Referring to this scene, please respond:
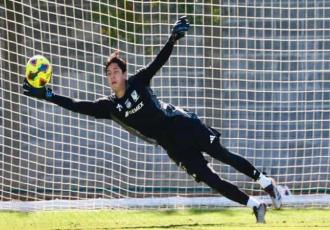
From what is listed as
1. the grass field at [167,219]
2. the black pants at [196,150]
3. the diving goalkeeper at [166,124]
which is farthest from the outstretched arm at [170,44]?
the grass field at [167,219]

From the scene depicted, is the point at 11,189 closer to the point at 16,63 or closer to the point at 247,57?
the point at 16,63

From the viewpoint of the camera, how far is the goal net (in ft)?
37.3

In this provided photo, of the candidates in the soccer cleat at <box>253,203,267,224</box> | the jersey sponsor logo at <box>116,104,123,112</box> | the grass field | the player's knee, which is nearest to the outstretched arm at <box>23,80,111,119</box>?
the jersey sponsor logo at <box>116,104,123,112</box>

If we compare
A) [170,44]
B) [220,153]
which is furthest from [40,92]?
[220,153]

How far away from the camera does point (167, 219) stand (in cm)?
1014

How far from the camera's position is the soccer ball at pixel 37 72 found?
8.70m

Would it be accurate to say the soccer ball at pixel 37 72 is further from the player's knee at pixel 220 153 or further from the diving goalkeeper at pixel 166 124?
the player's knee at pixel 220 153

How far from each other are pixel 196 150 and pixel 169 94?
3.23 m

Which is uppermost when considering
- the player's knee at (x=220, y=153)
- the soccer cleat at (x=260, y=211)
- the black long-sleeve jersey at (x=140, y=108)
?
the black long-sleeve jersey at (x=140, y=108)

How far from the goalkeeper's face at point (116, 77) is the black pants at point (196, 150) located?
564 mm

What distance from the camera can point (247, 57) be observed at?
11641 millimetres

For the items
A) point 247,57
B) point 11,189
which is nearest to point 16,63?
point 11,189

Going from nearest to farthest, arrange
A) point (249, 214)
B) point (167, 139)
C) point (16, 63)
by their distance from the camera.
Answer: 1. point (167, 139)
2. point (249, 214)
3. point (16, 63)

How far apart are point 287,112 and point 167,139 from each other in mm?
3576
